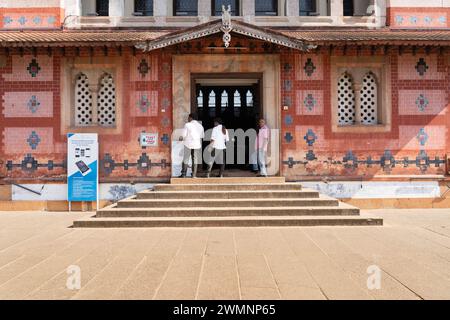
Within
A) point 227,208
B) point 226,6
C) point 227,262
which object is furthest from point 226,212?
point 226,6

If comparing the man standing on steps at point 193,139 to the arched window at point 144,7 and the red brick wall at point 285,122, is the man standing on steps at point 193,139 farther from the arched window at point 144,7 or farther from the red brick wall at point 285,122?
the arched window at point 144,7

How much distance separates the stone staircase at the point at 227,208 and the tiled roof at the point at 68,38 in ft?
13.5

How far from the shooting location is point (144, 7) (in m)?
13.5

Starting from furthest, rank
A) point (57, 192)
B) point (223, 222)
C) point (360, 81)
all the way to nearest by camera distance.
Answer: point (360, 81) → point (57, 192) → point (223, 222)

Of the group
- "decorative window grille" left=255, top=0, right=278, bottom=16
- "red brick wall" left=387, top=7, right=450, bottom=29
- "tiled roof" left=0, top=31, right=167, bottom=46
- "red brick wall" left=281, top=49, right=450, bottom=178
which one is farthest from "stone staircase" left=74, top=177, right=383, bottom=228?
"red brick wall" left=387, top=7, right=450, bottom=29

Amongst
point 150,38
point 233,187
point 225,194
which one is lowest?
point 225,194

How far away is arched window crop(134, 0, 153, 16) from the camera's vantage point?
13.4 metres

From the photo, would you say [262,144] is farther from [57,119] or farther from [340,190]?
[57,119]

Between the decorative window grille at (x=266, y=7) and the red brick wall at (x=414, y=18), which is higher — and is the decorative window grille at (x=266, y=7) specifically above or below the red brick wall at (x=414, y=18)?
above

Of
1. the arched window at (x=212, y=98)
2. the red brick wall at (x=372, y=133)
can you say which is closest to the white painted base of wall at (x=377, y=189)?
the red brick wall at (x=372, y=133)

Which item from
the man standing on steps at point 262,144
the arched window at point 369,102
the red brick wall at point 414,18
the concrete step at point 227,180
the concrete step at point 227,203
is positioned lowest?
the concrete step at point 227,203

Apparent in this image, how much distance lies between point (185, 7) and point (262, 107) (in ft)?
13.8

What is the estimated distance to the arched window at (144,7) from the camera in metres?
13.4
